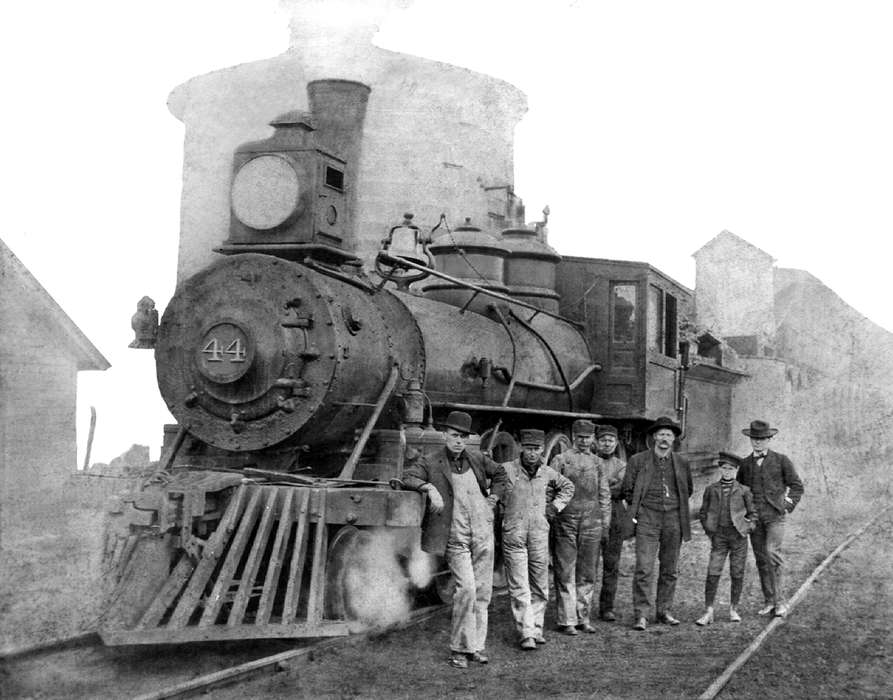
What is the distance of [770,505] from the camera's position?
7.22 metres

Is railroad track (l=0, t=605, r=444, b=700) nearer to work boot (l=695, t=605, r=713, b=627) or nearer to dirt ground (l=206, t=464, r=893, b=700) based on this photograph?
dirt ground (l=206, t=464, r=893, b=700)

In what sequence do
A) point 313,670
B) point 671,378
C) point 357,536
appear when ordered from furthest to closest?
point 671,378, point 357,536, point 313,670

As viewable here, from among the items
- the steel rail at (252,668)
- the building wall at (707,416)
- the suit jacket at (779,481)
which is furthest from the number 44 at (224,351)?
the building wall at (707,416)

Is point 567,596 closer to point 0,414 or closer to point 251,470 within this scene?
point 251,470

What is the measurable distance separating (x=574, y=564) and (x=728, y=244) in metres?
27.6

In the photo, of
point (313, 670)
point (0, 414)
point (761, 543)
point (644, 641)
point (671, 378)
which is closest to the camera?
point (313, 670)

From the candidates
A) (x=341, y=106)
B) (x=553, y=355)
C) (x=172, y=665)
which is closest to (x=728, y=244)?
(x=341, y=106)

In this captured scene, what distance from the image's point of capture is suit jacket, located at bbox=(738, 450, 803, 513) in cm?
721

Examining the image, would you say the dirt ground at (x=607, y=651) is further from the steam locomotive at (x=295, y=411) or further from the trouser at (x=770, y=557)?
the steam locomotive at (x=295, y=411)

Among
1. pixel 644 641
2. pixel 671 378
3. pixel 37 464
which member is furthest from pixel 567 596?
pixel 37 464

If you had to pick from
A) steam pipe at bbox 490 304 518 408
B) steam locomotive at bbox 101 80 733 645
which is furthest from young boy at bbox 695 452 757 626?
steam pipe at bbox 490 304 518 408

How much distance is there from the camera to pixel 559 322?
387 inches

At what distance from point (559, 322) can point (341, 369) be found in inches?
156

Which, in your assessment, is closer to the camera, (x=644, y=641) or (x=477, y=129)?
(x=644, y=641)
